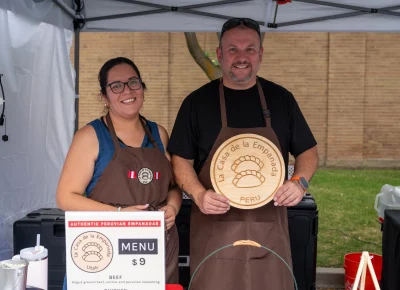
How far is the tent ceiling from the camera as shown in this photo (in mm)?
3576

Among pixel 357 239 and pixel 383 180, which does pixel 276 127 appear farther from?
pixel 383 180

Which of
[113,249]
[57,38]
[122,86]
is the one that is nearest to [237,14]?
[57,38]

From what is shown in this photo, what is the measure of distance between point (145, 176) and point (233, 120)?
476 millimetres

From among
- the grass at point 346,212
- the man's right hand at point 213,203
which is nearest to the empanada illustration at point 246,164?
the man's right hand at point 213,203

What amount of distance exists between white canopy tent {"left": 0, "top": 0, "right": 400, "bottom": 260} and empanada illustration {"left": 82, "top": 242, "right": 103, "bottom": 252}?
1517mm

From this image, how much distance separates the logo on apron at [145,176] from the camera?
1.99m

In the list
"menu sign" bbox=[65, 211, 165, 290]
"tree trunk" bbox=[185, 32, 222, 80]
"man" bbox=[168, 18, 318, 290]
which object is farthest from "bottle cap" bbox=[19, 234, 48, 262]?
"tree trunk" bbox=[185, 32, 222, 80]

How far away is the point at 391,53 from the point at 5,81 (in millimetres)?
9128

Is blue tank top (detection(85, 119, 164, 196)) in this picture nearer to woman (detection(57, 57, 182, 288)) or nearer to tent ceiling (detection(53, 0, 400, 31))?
woman (detection(57, 57, 182, 288))

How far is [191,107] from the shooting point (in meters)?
2.23

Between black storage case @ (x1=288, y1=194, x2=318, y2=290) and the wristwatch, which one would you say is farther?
black storage case @ (x1=288, y1=194, x2=318, y2=290)

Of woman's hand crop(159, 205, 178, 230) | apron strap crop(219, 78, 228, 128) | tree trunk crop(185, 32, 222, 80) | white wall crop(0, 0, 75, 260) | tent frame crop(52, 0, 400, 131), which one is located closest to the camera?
woman's hand crop(159, 205, 178, 230)

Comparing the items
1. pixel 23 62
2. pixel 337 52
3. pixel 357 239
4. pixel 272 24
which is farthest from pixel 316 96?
pixel 23 62

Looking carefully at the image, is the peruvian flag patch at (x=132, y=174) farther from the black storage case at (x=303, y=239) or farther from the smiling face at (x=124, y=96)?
the black storage case at (x=303, y=239)
